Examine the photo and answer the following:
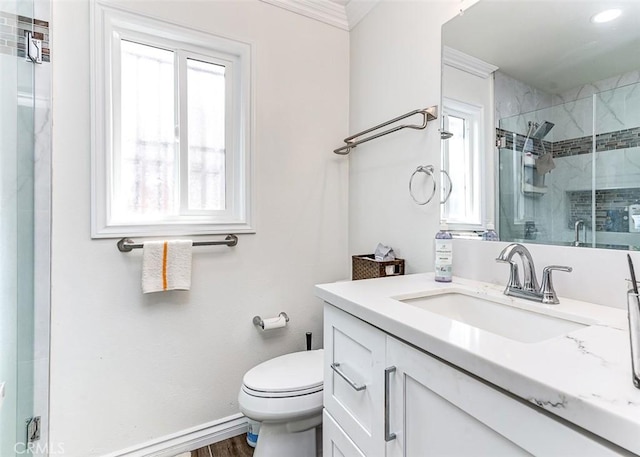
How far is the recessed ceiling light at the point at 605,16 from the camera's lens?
2.78 feet

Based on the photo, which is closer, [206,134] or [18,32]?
[18,32]

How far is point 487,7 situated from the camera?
3.82 feet

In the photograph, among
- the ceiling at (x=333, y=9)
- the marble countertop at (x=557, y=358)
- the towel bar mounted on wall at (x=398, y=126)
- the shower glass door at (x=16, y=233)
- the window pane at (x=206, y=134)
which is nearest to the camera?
the marble countertop at (x=557, y=358)

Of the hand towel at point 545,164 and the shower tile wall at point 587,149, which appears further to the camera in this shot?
the hand towel at point 545,164

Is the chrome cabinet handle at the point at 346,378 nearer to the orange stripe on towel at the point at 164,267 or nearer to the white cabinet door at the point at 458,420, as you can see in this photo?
the white cabinet door at the point at 458,420

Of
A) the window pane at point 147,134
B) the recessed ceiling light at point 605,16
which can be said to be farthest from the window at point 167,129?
the recessed ceiling light at point 605,16

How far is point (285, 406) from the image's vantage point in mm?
1212

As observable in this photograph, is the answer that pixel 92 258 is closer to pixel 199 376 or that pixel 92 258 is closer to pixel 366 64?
pixel 199 376

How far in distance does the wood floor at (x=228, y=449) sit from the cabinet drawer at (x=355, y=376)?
0.82 metres

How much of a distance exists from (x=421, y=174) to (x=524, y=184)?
1.51 ft

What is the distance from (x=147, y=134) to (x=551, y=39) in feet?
5.47

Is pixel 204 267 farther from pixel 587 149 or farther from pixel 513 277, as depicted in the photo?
pixel 587 149

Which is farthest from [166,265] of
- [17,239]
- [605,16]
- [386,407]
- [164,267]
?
[605,16]

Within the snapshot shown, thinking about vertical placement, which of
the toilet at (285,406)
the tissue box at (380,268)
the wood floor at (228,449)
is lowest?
the wood floor at (228,449)
